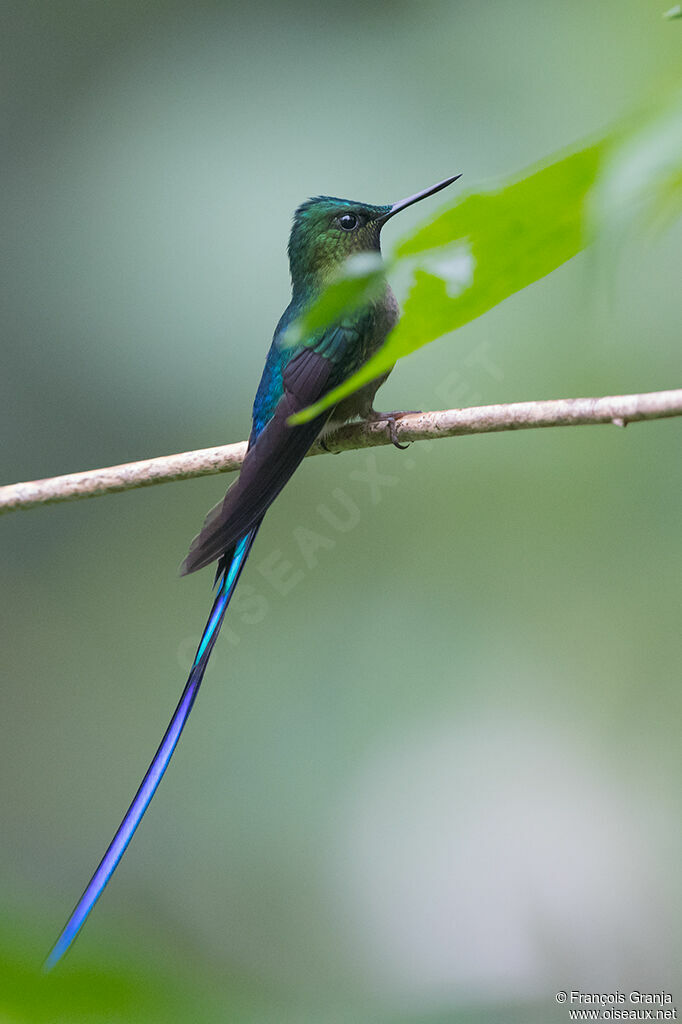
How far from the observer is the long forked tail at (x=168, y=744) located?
1408 millimetres

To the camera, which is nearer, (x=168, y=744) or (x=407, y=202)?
(x=168, y=744)

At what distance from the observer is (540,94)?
397 centimetres

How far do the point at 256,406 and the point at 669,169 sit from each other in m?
2.04

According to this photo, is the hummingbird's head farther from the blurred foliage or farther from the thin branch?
the blurred foliage

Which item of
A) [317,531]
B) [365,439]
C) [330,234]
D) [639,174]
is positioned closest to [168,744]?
[365,439]

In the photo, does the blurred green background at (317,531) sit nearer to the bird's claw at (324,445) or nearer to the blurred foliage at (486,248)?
the bird's claw at (324,445)

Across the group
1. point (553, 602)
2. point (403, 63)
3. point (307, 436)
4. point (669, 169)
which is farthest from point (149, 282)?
point (669, 169)

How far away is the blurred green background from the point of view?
3.69 m

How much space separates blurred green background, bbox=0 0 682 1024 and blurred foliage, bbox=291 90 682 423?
9.56 feet

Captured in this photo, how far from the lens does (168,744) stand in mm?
1751

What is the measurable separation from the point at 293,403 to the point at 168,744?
77 cm

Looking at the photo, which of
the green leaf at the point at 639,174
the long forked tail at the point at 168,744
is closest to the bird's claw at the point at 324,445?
the long forked tail at the point at 168,744

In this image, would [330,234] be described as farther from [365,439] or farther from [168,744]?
[168,744]

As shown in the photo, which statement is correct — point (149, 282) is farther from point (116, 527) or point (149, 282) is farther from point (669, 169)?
point (669, 169)
